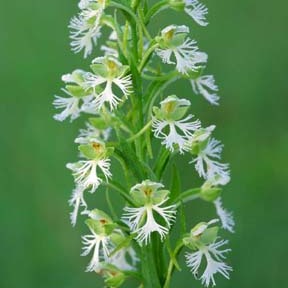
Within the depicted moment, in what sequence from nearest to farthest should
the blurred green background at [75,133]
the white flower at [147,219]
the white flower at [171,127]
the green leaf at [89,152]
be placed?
the white flower at [147,219] → the white flower at [171,127] → the green leaf at [89,152] → the blurred green background at [75,133]

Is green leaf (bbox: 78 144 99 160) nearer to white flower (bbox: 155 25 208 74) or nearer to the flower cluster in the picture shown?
the flower cluster

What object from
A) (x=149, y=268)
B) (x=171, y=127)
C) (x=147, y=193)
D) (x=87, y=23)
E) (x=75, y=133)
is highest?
(x=75, y=133)

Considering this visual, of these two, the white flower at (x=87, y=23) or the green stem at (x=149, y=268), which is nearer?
the green stem at (x=149, y=268)

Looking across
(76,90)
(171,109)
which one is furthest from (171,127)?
(76,90)

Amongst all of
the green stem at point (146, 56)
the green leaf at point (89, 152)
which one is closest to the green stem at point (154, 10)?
the green stem at point (146, 56)

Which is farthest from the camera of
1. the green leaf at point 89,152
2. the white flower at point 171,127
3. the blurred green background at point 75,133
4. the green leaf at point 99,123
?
the blurred green background at point 75,133

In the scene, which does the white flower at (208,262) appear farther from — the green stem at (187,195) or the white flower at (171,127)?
the white flower at (171,127)

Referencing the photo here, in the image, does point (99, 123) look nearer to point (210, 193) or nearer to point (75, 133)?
point (210, 193)
